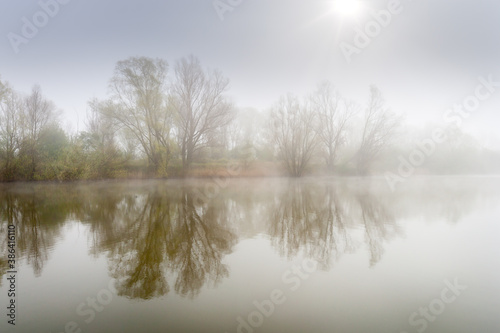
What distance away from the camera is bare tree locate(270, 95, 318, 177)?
31411 mm

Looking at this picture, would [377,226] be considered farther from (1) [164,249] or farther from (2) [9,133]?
(2) [9,133]

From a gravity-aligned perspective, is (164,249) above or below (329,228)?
above

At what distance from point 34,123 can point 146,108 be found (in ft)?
42.9

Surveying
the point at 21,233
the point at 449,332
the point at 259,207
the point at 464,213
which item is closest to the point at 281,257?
the point at 449,332

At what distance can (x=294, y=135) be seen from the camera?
31.5 metres

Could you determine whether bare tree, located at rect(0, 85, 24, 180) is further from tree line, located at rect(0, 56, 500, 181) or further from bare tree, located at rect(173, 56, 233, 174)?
bare tree, located at rect(173, 56, 233, 174)

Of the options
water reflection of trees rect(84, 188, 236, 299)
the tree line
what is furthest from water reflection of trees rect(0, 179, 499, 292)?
the tree line

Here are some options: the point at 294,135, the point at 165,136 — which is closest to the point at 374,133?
the point at 294,135

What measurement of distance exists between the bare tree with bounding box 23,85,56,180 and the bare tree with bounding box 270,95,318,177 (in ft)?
88.6

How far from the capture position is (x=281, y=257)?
4.93 m

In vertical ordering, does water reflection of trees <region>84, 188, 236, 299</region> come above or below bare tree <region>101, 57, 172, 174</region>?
below

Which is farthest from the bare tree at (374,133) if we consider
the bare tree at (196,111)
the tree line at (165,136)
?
the bare tree at (196,111)

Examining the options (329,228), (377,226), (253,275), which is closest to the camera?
(253,275)

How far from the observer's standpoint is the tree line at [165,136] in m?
26.3
